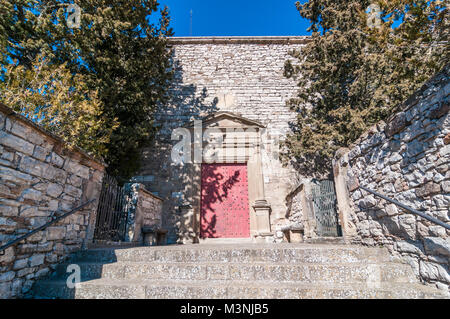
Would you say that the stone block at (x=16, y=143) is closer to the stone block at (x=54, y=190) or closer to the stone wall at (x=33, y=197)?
the stone wall at (x=33, y=197)

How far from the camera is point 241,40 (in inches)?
320

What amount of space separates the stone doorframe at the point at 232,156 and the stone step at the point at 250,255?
10.3 feet

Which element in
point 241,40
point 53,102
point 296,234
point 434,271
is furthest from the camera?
point 241,40

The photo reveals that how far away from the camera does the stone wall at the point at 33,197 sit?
6.72ft

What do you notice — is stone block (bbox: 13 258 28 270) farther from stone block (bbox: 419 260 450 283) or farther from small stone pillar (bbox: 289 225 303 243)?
small stone pillar (bbox: 289 225 303 243)

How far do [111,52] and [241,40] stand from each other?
15.8ft

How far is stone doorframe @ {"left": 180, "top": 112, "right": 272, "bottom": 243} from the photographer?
6044 millimetres

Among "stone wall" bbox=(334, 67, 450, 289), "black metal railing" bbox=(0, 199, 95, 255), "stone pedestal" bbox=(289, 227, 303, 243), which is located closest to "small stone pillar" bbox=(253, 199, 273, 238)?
"stone pedestal" bbox=(289, 227, 303, 243)

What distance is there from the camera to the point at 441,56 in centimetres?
306

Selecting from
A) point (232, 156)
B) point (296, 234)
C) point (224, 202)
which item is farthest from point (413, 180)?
point (232, 156)

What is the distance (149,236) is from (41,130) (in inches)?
124

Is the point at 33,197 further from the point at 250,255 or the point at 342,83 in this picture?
the point at 342,83
